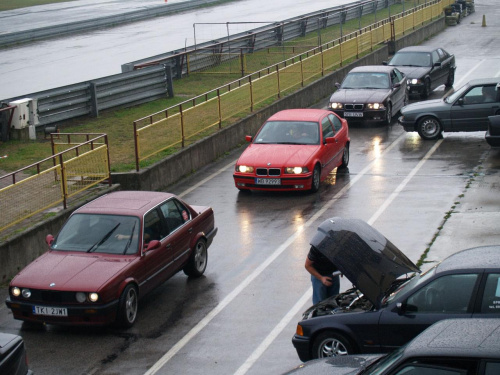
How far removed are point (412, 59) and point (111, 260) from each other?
834 inches

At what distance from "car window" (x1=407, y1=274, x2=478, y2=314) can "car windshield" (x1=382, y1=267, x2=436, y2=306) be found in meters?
0.16

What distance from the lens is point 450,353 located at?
20.0ft

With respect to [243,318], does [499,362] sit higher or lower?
higher

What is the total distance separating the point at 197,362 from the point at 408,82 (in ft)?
68.1

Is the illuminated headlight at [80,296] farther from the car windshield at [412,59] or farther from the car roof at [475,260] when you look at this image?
the car windshield at [412,59]

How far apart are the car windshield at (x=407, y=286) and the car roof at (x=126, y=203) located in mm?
4140

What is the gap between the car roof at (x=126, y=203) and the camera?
482 inches

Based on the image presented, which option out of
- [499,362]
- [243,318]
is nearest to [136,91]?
[243,318]

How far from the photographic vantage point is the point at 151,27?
5262cm

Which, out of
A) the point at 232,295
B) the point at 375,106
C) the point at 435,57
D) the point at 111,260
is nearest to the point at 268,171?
the point at 232,295

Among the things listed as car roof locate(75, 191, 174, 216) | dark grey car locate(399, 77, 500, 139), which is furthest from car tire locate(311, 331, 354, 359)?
dark grey car locate(399, 77, 500, 139)

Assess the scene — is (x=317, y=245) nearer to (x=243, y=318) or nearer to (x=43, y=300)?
(x=243, y=318)

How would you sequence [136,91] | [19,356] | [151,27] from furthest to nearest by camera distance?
[151,27]
[136,91]
[19,356]

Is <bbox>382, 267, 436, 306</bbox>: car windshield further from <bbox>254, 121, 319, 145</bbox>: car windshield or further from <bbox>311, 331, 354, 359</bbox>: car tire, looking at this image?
<bbox>254, 121, 319, 145</bbox>: car windshield
